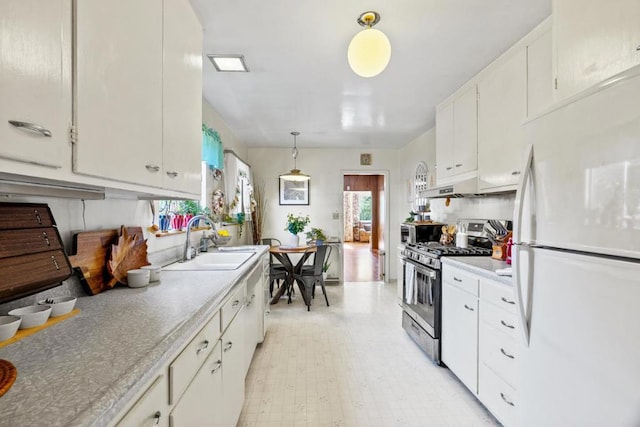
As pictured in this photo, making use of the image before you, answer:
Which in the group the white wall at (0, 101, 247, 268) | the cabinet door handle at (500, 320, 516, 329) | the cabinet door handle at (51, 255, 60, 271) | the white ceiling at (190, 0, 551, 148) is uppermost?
the white ceiling at (190, 0, 551, 148)

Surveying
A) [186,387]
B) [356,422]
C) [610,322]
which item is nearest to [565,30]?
[610,322]

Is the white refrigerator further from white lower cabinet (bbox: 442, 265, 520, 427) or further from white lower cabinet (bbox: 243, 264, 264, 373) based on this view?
white lower cabinet (bbox: 243, 264, 264, 373)

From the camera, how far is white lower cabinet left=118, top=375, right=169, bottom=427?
27.3 inches

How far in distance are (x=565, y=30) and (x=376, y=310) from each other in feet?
11.1

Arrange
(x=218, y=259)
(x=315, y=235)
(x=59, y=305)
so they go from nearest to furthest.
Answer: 1. (x=59, y=305)
2. (x=218, y=259)
3. (x=315, y=235)

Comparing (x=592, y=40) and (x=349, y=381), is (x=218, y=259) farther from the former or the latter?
(x=592, y=40)

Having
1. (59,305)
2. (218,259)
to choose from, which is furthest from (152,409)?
(218,259)

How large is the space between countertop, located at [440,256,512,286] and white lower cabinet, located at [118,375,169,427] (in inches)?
67.7

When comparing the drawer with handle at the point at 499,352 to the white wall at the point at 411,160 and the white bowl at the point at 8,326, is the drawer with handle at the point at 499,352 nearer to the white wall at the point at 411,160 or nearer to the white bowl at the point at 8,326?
the white bowl at the point at 8,326

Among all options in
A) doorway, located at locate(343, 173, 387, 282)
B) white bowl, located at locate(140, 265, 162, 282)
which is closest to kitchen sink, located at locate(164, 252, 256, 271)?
white bowl, located at locate(140, 265, 162, 282)

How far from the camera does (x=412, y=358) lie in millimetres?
2695

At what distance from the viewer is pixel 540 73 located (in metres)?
1.95

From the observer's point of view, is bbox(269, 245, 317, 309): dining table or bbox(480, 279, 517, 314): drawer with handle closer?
bbox(480, 279, 517, 314): drawer with handle

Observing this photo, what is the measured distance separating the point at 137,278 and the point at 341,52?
193 centimetres
